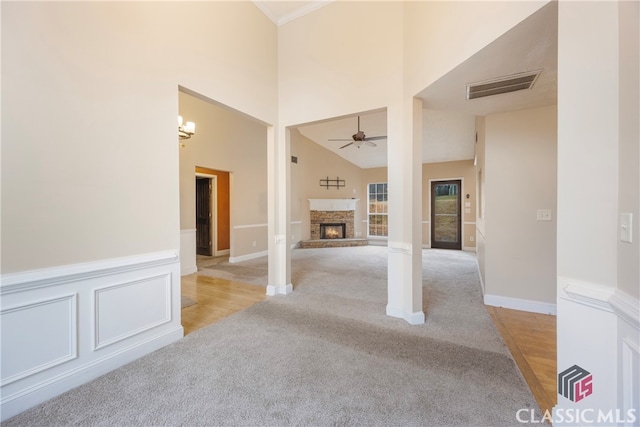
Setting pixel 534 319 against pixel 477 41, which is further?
pixel 534 319

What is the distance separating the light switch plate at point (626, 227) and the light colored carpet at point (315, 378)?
1138mm

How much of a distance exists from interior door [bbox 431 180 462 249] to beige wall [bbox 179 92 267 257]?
5.20m

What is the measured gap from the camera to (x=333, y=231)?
8562 mm

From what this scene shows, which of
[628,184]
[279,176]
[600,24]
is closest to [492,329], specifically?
[628,184]

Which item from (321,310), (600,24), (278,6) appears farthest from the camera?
(278,6)

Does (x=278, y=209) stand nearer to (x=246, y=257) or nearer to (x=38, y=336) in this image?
(x=38, y=336)

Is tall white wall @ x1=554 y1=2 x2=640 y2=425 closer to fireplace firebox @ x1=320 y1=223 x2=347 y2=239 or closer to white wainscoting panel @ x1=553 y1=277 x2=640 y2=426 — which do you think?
white wainscoting panel @ x1=553 y1=277 x2=640 y2=426

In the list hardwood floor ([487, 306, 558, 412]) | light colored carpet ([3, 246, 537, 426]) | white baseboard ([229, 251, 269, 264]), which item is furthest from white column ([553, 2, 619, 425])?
white baseboard ([229, 251, 269, 264])

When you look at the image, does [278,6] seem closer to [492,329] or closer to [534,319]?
[492,329]

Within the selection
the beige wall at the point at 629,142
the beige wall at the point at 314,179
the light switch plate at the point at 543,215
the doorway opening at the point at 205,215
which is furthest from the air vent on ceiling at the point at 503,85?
the doorway opening at the point at 205,215

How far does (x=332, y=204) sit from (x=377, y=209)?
70.9 inches

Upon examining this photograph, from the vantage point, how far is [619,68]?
1017 millimetres

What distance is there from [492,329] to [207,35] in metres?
4.14

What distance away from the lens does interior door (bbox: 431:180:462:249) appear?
733 centimetres
